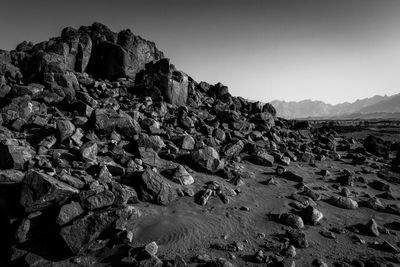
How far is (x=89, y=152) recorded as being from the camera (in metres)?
8.99

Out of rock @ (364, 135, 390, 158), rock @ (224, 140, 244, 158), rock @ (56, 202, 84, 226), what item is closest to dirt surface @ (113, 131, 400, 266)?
rock @ (56, 202, 84, 226)

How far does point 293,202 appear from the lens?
28.9 ft

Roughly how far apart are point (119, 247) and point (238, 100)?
63.1 feet

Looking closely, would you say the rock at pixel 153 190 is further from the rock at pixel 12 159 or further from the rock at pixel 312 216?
the rock at pixel 312 216

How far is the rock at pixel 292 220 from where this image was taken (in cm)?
731

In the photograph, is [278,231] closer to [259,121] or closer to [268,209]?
[268,209]

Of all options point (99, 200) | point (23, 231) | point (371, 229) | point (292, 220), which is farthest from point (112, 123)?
point (371, 229)

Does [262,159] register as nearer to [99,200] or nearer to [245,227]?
[245,227]

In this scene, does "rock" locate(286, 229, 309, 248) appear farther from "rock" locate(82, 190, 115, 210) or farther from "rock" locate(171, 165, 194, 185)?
"rock" locate(82, 190, 115, 210)

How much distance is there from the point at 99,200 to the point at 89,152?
10.1 ft

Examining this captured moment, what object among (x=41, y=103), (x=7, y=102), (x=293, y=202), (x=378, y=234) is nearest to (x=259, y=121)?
(x=293, y=202)

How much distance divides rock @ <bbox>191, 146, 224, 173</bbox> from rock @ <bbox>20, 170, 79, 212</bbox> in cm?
518

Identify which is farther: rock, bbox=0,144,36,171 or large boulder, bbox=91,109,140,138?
large boulder, bbox=91,109,140,138

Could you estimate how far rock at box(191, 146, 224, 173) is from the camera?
10.2 metres
